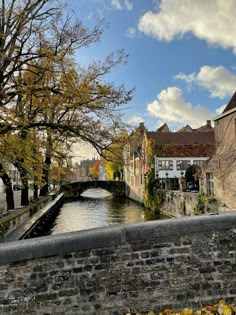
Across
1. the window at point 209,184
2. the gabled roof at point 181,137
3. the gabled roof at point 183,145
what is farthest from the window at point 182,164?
the window at point 209,184

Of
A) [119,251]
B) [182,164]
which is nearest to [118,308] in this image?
[119,251]

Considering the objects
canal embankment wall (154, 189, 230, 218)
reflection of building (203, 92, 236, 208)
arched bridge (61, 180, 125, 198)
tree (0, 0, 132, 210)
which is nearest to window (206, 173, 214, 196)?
reflection of building (203, 92, 236, 208)

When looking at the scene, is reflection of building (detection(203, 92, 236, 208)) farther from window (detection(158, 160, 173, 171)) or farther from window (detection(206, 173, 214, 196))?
window (detection(158, 160, 173, 171))

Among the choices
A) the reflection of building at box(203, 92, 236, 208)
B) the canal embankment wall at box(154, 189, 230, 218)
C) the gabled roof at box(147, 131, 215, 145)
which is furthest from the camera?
the gabled roof at box(147, 131, 215, 145)

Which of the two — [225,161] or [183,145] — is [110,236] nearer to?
[225,161]

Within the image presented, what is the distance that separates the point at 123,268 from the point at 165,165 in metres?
32.6

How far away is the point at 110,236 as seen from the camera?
19.2ft

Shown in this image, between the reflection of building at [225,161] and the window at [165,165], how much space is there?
16.4 m

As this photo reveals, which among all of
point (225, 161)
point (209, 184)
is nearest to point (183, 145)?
point (209, 184)

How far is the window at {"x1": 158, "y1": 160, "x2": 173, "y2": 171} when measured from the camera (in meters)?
37.9

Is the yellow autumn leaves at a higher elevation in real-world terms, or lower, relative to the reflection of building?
lower

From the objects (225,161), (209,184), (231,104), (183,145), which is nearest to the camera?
(231,104)

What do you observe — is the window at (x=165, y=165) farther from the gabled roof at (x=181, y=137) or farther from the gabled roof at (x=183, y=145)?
the gabled roof at (x=181, y=137)

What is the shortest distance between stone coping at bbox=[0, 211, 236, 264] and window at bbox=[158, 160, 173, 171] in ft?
104
